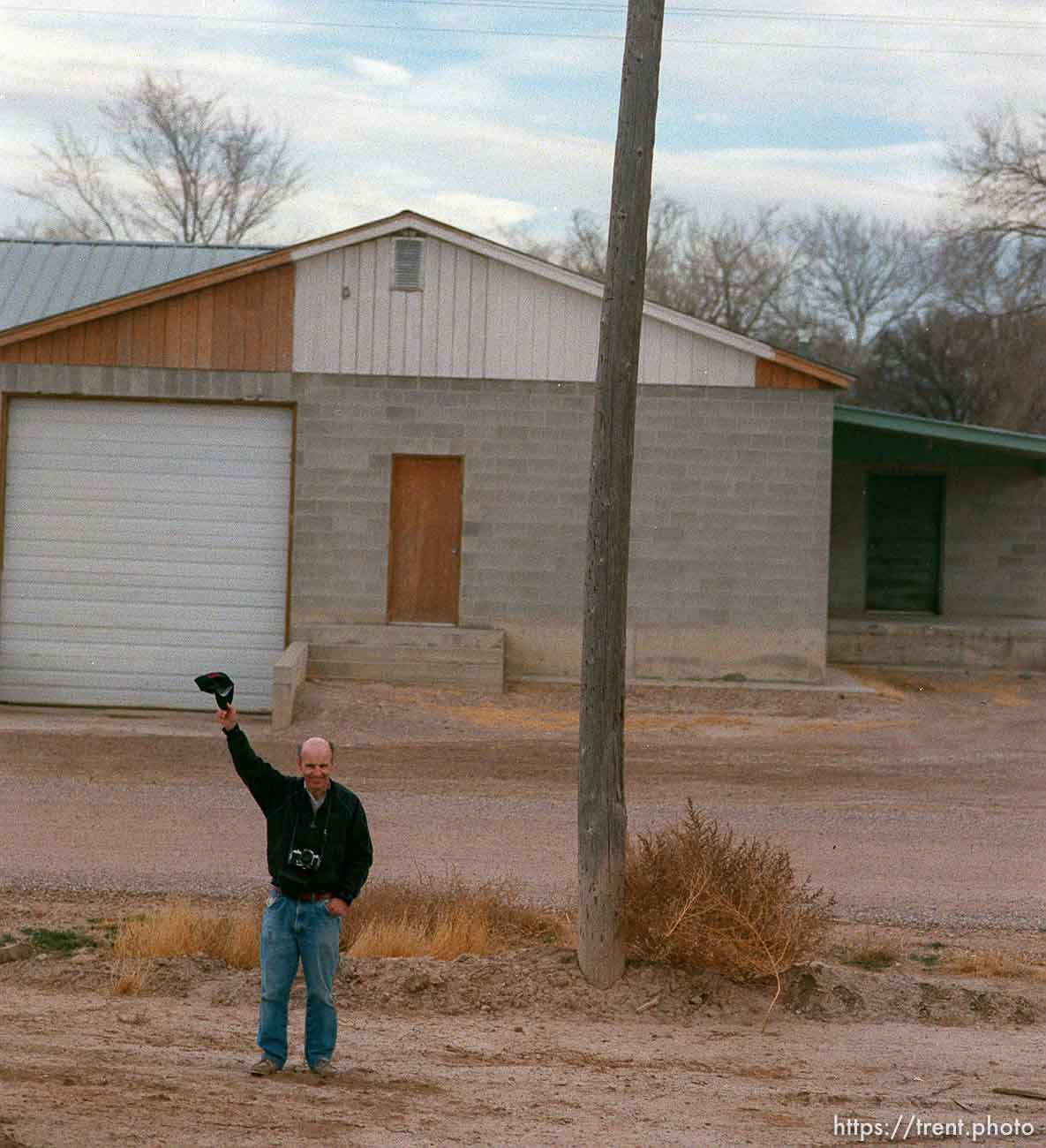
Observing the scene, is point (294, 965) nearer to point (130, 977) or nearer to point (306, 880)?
point (306, 880)

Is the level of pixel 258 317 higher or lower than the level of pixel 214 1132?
higher

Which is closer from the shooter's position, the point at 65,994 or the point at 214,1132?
the point at 214,1132

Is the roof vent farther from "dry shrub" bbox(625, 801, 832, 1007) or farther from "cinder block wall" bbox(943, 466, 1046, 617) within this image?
"dry shrub" bbox(625, 801, 832, 1007)

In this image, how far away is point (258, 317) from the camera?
20625mm

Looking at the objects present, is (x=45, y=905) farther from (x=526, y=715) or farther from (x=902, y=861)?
(x=526, y=715)

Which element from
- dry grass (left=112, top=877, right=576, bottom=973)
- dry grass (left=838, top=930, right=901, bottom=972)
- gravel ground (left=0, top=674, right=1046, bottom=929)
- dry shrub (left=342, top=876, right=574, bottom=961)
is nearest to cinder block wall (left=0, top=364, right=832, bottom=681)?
gravel ground (left=0, top=674, right=1046, bottom=929)

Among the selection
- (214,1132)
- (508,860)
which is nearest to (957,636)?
(508,860)

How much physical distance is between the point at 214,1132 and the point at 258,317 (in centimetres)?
1569

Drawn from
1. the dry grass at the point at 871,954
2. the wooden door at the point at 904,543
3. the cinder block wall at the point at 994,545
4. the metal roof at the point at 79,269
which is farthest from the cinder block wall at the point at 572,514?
the dry grass at the point at 871,954

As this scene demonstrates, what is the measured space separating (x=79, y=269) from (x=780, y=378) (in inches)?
487

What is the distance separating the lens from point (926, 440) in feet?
85.8

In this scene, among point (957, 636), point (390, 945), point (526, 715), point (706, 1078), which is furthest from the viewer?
point (957, 636)

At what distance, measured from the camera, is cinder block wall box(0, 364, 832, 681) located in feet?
68.6

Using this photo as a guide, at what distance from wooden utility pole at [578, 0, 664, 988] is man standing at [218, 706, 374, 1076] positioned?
1.92 meters
